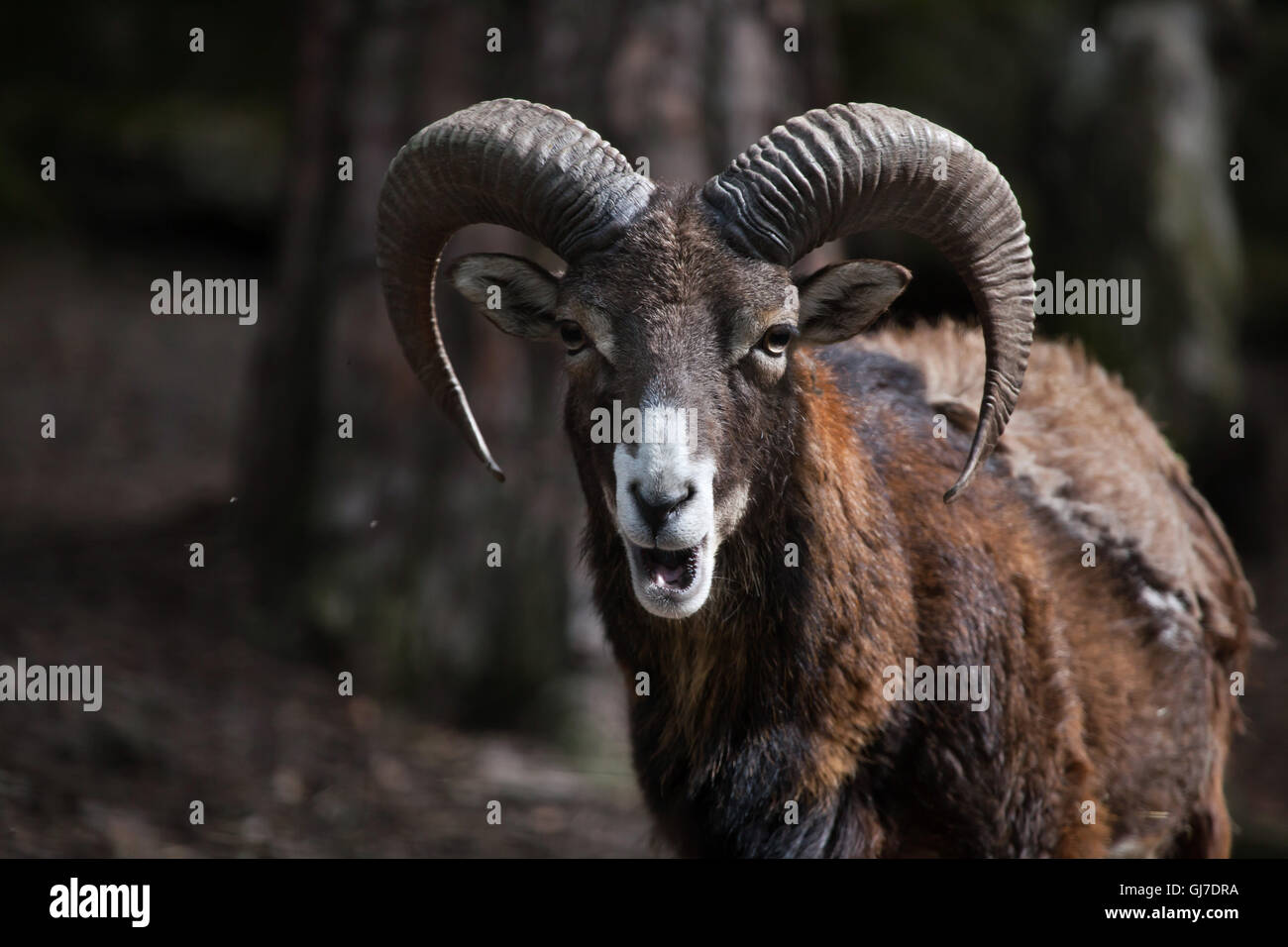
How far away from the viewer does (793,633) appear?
5.97m

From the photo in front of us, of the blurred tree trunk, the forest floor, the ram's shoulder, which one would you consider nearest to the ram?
the ram's shoulder

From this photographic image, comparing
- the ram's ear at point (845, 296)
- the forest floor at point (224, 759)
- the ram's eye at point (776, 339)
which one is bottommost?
the forest floor at point (224, 759)

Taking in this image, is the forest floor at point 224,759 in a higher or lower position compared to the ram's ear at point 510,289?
lower

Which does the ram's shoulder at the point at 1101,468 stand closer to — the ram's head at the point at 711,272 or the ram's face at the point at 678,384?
the ram's head at the point at 711,272

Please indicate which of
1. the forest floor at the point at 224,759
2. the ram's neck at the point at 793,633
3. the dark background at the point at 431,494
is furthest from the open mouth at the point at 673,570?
the dark background at the point at 431,494

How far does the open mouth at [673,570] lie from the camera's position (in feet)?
17.9

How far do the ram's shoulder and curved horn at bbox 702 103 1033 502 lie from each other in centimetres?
102

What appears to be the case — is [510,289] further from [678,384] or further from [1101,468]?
[1101,468]

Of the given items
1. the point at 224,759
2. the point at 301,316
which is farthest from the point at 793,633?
the point at 301,316

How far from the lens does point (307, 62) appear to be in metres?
11.3

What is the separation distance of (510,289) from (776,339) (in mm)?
1295

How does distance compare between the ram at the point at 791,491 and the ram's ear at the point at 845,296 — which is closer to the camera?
the ram at the point at 791,491

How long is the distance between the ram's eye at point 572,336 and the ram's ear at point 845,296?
0.93 meters

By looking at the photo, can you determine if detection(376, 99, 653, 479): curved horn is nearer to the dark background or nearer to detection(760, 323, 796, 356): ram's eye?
detection(760, 323, 796, 356): ram's eye
